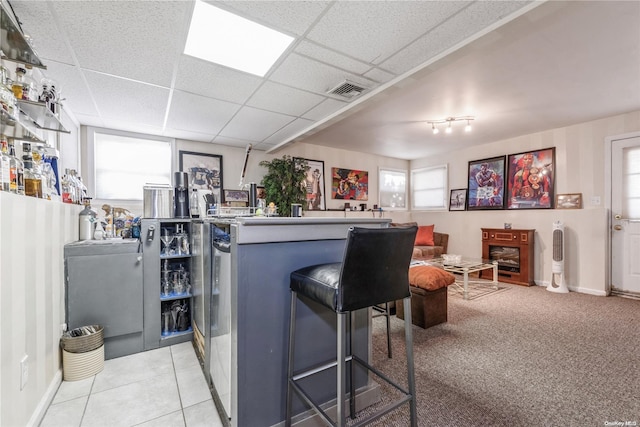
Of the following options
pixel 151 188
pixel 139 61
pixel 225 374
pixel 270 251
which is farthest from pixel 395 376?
pixel 139 61

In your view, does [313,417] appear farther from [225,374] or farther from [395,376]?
[395,376]

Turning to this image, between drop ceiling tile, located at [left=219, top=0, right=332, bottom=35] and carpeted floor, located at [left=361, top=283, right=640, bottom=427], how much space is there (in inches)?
97.1

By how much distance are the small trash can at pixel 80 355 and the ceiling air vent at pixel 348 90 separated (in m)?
2.93

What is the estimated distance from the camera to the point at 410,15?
5.66 ft

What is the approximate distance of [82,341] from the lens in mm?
2049

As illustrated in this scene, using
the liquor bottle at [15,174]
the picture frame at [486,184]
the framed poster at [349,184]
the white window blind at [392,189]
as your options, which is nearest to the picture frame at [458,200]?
the picture frame at [486,184]

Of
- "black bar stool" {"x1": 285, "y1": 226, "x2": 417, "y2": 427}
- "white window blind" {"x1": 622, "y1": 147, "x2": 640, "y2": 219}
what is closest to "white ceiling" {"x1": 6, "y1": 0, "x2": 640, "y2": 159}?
"white window blind" {"x1": 622, "y1": 147, "x2": 640, "y2": 219}

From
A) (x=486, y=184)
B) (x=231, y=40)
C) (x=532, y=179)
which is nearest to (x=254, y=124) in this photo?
(x=231, y=40)

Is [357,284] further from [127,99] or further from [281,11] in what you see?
[127,99]

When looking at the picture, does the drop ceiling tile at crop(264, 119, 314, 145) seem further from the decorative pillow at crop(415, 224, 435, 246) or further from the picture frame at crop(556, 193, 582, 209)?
the picture frame at crop(556, 193, 582, 209)

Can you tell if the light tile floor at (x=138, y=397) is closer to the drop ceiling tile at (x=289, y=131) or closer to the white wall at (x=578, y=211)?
the drop ceiling tile at (x=289, y=131)

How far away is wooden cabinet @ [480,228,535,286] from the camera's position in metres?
4.74

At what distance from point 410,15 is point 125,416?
119 inches

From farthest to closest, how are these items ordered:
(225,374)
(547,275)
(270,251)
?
1. (547,275)
2. (225,374)
3. (270,251)
